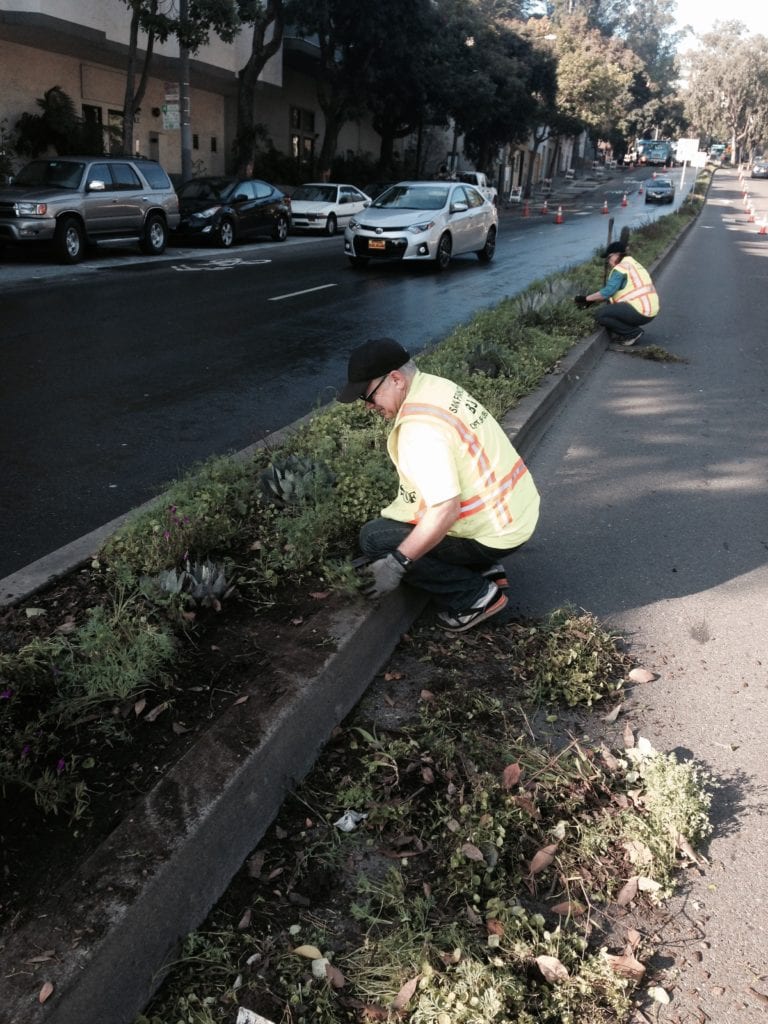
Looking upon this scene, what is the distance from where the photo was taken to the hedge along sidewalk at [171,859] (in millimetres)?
2053

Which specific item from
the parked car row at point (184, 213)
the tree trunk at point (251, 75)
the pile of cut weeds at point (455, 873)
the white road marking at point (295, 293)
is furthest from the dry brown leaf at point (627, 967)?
the tree trunk at point (251, 75)

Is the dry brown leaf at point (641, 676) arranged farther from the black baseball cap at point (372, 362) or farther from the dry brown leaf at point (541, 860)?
the black baseball cap at point (372, 362)

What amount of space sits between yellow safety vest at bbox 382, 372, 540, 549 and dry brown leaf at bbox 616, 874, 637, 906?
5.24ft

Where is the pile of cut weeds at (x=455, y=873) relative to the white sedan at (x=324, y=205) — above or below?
below

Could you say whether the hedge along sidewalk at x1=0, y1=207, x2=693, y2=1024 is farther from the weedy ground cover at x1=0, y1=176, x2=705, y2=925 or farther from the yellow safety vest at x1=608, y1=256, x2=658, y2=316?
the yellow safety vest at x1=608, y1=256, x2=658, y2=316

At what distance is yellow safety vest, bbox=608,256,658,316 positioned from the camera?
9.95 meters

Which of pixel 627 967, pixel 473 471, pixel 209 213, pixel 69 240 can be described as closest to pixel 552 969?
pixel 627 967

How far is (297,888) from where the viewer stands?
2.63 metres

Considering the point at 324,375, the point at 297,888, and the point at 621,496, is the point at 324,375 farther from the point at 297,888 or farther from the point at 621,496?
the point at 297,888

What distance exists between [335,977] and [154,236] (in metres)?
18.4

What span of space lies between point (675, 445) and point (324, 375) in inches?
136

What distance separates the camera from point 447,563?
157 inches

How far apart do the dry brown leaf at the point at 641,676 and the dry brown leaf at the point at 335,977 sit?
1.90 metres

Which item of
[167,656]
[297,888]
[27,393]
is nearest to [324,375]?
[27,393]
